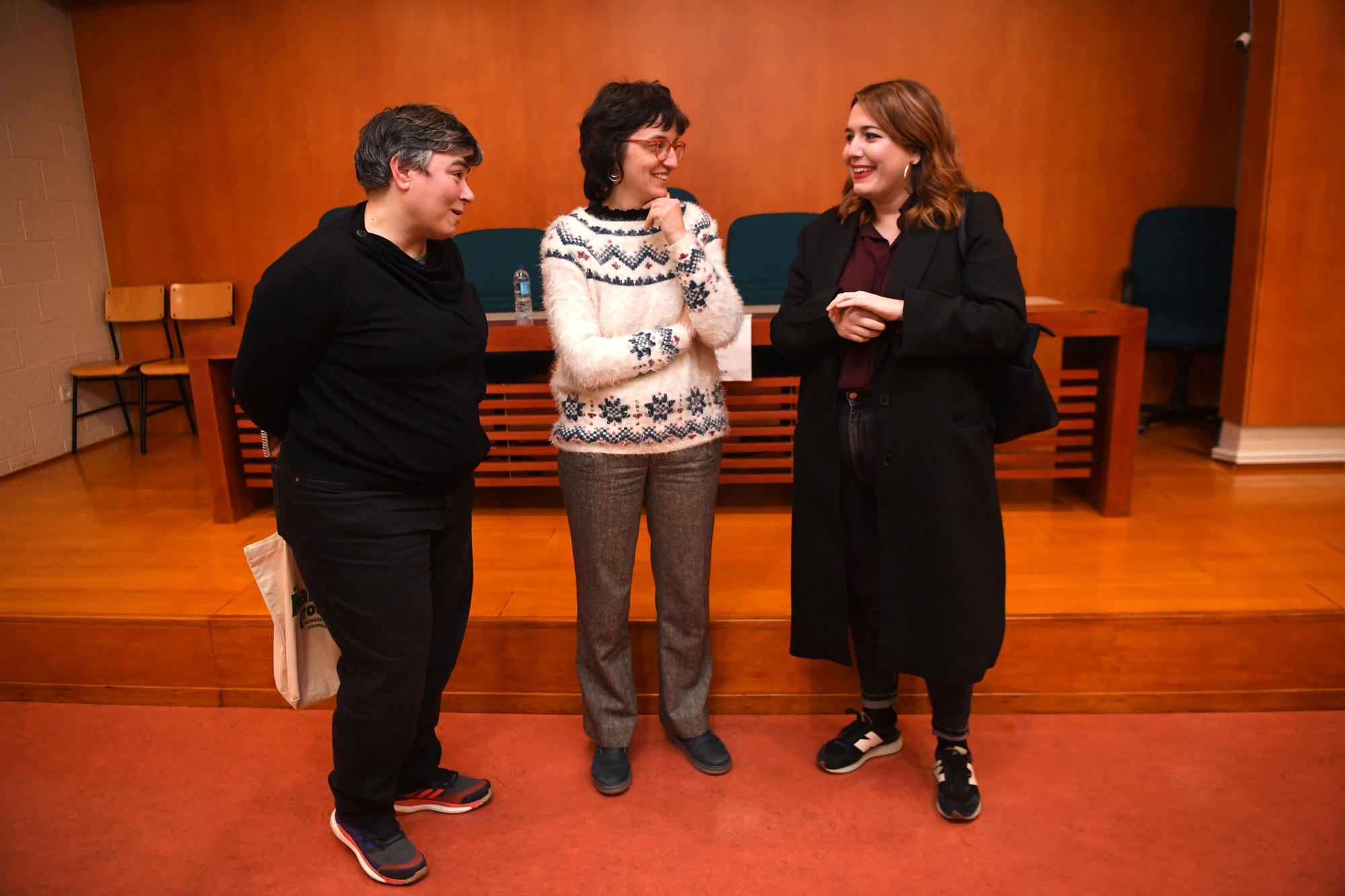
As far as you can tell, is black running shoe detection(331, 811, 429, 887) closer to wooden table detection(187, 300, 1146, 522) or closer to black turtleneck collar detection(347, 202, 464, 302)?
black turtleneck collar detection(347, 202, 464, 302)

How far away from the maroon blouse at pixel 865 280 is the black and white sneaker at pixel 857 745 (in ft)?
2.64

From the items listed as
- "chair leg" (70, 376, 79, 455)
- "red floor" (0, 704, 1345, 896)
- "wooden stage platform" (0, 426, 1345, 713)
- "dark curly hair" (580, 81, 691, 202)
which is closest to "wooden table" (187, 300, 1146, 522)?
"wooden stage platform" (0, 426, 1345, 713)

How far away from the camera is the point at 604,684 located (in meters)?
2.06

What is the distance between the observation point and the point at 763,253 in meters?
4.09

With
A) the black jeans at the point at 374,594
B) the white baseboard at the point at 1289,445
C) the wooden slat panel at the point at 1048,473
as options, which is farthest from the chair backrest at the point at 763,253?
the black jeans at the point at 374,594

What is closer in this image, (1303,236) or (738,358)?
(738,358)

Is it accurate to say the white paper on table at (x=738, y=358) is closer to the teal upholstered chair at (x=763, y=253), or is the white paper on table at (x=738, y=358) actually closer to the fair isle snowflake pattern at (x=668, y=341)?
the fair isle snowflake pattern at (x=668, y=341)

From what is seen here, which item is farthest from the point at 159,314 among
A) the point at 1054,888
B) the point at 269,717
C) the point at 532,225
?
the point at 1054,888

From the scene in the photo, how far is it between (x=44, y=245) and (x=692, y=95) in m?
3.17

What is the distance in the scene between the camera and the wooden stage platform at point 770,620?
2350mm

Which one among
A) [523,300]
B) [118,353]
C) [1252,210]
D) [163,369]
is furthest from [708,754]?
[118,353]

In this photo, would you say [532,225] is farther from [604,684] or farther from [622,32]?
[604,684]

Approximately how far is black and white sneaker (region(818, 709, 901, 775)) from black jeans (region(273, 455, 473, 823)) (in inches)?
36.8

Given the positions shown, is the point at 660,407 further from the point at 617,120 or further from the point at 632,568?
the point at 617,120
